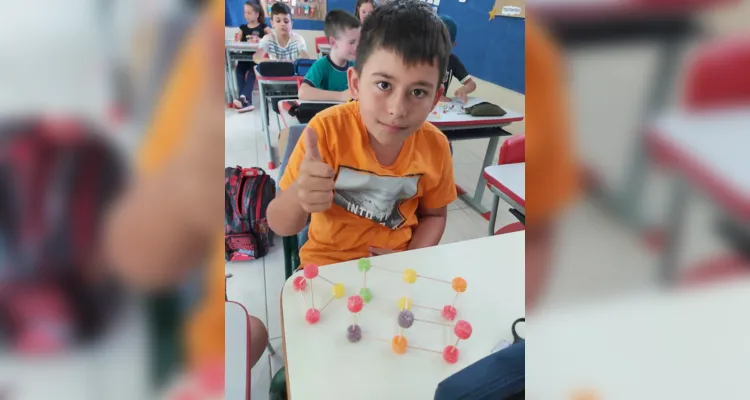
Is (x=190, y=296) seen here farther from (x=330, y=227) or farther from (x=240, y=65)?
(x=240, y=65)

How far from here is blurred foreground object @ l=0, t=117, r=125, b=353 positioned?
104 mm

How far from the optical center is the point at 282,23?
396 centimetres

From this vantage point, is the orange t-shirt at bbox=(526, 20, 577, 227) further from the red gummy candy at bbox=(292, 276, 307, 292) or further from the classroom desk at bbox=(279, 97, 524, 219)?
the classroom desk at bbox=(279, 97, 524, 219)

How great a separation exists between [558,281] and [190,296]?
123 mm

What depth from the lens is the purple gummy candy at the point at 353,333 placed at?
2.47 ft

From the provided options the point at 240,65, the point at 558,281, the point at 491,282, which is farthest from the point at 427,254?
the point at 240,65

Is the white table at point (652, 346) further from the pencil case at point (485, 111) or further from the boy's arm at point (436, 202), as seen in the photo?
the pencil case at point (485, 111)

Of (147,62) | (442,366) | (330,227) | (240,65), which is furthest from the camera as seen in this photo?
(240,65)

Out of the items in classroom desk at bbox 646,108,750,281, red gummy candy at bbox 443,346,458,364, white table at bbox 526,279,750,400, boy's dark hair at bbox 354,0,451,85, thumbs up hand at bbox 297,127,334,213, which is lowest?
red gummy candy at bbox 443,346,458,364

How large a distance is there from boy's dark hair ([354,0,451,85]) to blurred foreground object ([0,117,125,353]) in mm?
938

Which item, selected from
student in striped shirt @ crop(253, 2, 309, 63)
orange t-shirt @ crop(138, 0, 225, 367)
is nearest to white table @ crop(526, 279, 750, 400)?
orange t-shirt @ crop(138, 0, 225, 367)

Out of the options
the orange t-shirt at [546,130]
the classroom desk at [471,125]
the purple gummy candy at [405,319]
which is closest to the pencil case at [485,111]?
the classroom desk at [471,125]

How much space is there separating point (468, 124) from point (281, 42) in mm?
2328

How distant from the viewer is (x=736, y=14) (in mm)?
130
